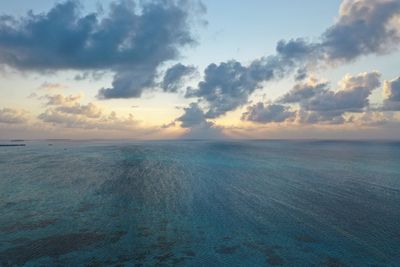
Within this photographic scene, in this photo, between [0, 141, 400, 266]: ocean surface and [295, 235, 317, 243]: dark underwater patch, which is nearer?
[0, 141, 400, 266]: ocean surface

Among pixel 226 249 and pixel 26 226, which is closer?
pixel 226 249

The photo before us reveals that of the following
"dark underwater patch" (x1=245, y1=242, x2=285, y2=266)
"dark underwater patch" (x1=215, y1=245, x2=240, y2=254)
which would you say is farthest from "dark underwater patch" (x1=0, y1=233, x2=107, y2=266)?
"dark underwater patch" (x1=245, y1=242, x2=285, y2=266)

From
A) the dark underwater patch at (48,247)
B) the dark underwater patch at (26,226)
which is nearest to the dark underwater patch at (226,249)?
the dark underwater patch at (48,247)

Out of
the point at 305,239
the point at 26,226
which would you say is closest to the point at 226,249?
the point at 305,239

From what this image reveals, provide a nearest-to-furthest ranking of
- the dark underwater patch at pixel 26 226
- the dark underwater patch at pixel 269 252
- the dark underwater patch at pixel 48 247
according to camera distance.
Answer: the dark underwater patch at pixel 269 252
the dark underwater patch at pixel 48 247
the dark underwater patch at pixel 26 226

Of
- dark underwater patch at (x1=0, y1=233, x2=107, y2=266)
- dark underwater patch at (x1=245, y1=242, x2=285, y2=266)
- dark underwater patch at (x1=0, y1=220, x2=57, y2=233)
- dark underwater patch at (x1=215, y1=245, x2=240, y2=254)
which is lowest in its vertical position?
dark underwater patch at (x1=245, y1=242, x2=285, y2=266)

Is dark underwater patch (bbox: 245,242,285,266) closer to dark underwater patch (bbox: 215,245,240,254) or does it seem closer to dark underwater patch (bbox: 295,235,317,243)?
dark underwater patch (bbox: 215,245,240,254)

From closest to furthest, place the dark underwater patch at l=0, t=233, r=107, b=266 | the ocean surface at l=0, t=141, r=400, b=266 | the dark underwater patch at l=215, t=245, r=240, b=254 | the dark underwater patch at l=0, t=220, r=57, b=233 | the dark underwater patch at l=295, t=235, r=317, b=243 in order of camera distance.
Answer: the dark underwater patch at l=0, t=233, r=107, b=266 < the ocean surface at l=0, t=141, r=400, b=266 < the dark underwater patch at l=215, t=245, r=240, b=254 < the dark underwater patch at l=295, t=235, r=317, b=243 < the dark underwater patch at l=0, t=220, r=57, b=233

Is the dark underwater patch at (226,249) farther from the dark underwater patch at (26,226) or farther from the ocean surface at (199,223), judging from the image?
the dark underwater patch at (26,226)

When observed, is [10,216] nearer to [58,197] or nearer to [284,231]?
[58,197]

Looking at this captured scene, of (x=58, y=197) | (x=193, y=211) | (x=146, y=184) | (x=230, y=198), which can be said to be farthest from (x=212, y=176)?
(x=58, y=197)

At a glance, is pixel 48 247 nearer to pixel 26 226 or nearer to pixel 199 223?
pixel 26 226
